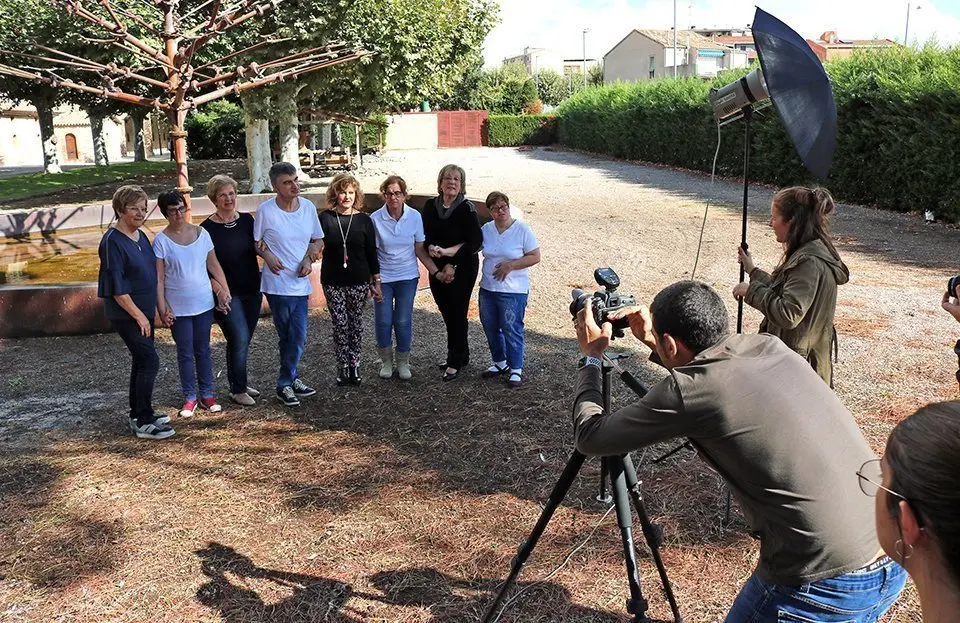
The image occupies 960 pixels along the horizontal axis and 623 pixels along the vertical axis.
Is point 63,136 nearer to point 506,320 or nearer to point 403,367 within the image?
point 403,367

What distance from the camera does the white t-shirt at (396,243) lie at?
620 centimetres

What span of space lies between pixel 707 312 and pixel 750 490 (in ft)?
1.66

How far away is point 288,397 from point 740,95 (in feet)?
12.2

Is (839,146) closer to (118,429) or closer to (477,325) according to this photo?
(477,325)

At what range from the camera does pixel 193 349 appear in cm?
561

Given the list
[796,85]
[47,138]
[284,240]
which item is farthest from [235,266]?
[47,138]

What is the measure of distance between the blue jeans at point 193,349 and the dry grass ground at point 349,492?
0.80ft

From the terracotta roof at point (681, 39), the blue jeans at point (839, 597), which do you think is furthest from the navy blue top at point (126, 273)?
the terracotta roof at point (681, 39)

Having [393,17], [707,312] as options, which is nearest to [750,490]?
[707,312]

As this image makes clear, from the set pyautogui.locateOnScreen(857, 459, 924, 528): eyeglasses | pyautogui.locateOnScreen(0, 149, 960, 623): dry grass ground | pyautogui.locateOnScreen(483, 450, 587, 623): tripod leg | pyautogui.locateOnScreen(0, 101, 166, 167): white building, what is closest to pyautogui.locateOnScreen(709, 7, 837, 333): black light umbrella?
pyautogui.locateOnScreen(483, 450, 587, 623): tripod leg

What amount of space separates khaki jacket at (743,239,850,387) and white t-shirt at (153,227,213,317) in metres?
3.52

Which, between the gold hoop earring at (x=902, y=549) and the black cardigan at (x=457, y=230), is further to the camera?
the black cardigan at (x=457, y=230)

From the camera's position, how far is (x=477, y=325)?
8000 mm

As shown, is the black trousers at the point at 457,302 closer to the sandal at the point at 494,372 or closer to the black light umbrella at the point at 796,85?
the sandal at the point at 494,372
